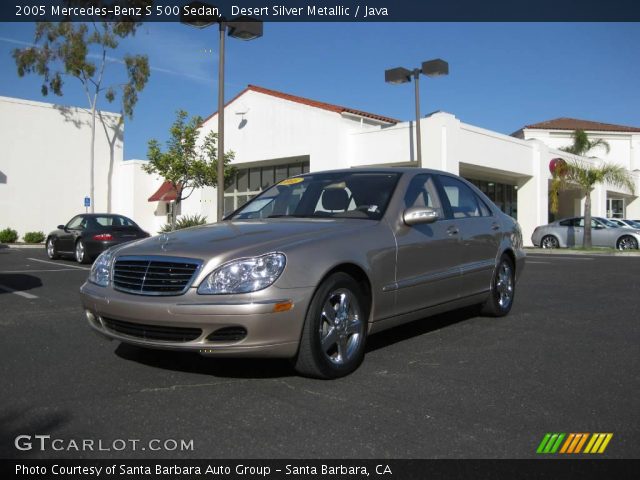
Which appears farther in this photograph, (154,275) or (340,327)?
(340,327)

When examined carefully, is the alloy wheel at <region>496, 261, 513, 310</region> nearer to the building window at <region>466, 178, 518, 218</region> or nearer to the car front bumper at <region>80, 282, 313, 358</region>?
the car front bumper at <region>80, 282, 313, 358</region>

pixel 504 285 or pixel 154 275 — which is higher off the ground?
pixel 154 275

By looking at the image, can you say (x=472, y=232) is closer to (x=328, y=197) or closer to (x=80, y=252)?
(x=328, y=197)

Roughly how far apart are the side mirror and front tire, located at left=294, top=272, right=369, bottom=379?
31.0 inches

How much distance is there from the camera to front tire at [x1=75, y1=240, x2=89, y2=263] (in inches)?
592

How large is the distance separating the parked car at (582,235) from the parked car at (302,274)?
64.5 feet

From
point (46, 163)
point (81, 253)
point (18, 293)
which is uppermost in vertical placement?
point (46, 163)

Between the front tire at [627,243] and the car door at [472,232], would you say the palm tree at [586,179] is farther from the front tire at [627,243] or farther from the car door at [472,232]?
the car door at [472,232]

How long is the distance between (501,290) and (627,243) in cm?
1886

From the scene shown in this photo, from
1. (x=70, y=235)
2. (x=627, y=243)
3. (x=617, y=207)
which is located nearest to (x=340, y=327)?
(x=70, y=235)

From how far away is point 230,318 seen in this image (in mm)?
3631

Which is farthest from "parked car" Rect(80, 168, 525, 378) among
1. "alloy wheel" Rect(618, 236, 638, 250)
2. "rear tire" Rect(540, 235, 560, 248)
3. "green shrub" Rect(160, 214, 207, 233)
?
"green shrub" Rect(160, 214, 207, 233)
